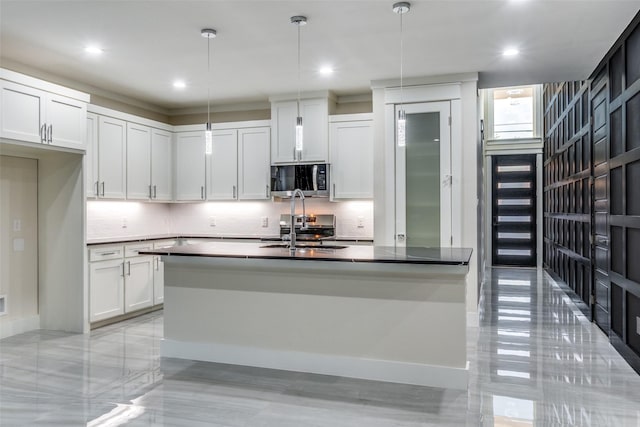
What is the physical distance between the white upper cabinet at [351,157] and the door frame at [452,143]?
1.50 ft

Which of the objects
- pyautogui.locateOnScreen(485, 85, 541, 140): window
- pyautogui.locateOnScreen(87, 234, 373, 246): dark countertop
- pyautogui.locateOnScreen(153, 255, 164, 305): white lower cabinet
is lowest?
pyautogui.locateOnScreen(153, 255, 164, 305): white lower cabinet

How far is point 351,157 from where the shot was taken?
6020mm

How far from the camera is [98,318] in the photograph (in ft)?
16.9

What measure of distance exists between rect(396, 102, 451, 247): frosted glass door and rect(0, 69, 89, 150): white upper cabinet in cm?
345

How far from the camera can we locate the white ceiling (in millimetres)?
3576

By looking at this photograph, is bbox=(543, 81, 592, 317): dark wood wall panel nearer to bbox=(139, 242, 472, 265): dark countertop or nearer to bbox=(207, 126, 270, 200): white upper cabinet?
bbox=(139, 242, 472, 265): dark countertop

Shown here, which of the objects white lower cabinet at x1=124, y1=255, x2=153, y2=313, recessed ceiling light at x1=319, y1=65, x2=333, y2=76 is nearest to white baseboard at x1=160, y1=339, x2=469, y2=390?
white lower cabinet at x1=124, y1=255, x2=153, y2=313

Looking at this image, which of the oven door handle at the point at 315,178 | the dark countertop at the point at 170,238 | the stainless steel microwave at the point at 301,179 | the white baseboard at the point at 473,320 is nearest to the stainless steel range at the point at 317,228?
the dark countertop at the point at 170,238

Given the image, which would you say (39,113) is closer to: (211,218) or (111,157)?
(111,157)

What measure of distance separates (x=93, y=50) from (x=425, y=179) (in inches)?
142

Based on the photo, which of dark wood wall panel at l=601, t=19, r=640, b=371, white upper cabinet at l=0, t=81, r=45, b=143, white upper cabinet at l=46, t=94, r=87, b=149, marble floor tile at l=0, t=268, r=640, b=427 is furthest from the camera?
white upper cabinet at l=46, t=94, r=87, b=149

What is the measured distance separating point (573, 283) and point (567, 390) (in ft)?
12.2

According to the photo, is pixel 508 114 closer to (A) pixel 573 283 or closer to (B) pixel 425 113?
(A) pixel 573 283

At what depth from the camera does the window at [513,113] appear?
33.4ft
